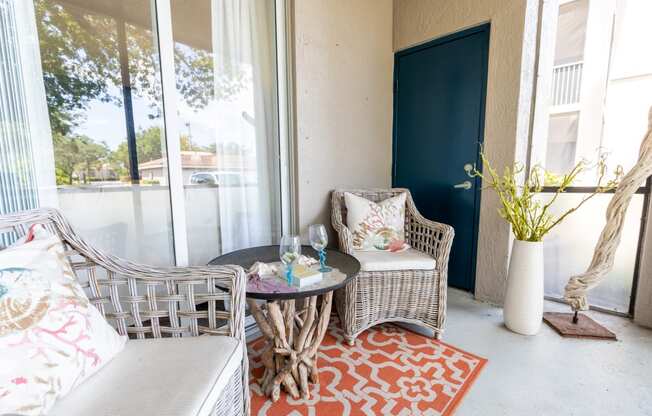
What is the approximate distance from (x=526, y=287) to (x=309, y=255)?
1.34 meters

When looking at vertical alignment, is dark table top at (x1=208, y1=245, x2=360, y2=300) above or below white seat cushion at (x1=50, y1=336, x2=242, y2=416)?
above

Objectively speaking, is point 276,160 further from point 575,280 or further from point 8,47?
point 575,280

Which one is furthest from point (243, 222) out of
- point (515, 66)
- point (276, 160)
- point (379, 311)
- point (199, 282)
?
point (515, 66)

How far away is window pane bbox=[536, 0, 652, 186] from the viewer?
197 centimetres

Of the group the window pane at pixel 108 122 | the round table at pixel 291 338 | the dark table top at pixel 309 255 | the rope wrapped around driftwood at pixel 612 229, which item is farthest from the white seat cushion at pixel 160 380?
the rope wrapped around driftwood at pixel 612 229

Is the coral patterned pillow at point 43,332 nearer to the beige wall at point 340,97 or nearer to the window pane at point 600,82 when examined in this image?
the beige wall at point 340,97

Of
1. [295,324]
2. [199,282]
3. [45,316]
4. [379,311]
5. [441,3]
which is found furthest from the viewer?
[441,3]

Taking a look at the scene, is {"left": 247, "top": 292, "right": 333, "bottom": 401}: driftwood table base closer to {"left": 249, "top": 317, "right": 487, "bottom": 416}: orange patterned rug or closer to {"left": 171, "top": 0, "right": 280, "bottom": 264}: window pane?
{"left": 249, "top": 317, "right": 487, "bottom": 416}: orange patterned rug

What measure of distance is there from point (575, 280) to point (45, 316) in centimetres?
260

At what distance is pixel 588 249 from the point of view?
218 cm

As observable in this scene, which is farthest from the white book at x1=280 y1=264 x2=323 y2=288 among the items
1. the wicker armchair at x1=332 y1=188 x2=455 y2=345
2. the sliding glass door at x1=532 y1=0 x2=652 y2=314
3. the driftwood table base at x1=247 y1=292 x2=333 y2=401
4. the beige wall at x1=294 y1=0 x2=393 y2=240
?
the sliding glass door at x1=532 y1=0 x2=652 y2=314

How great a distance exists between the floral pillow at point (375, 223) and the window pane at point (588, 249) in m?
1.17

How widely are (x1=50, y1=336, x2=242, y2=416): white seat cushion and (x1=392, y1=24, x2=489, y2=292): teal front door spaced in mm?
2013

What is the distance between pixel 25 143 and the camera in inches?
46.1
